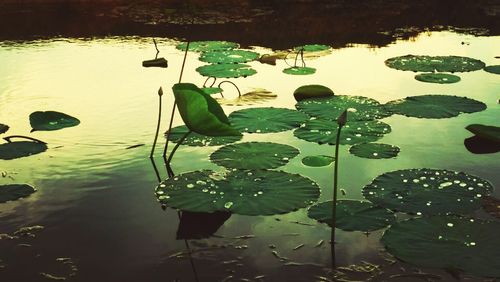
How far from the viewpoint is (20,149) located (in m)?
2.78

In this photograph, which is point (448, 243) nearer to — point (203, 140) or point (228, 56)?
point (203, 140)

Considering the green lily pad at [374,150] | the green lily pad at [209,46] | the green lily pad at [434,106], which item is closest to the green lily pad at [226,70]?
the green lily pad at [209,46]

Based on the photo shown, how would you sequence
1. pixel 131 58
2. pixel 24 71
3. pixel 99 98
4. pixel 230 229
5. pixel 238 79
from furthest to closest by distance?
pixel 131 58
pixel 24 71
pixel 238 79
pixel 99 98
pixel 230 229

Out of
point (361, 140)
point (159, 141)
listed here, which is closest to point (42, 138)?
point (159, 141)

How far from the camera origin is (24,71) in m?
4.48

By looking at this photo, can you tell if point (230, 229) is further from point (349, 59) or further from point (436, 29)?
point (436, 29)

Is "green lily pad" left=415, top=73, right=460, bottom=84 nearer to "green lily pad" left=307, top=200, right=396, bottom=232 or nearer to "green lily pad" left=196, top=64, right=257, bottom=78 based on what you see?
"green lily pad" left=196, top=64, right=257, bottom=78

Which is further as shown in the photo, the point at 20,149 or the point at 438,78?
the point at 438,78

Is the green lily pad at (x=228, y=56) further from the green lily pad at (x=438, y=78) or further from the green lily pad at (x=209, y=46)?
the green lily pad at (x=438, y=78)

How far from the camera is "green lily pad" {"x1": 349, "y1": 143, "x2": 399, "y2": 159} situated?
103 inches

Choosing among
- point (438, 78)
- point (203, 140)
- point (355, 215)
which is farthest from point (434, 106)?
point (355, 215)

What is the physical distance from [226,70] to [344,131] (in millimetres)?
1506

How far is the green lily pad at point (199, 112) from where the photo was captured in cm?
226

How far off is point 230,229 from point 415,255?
620 mm
